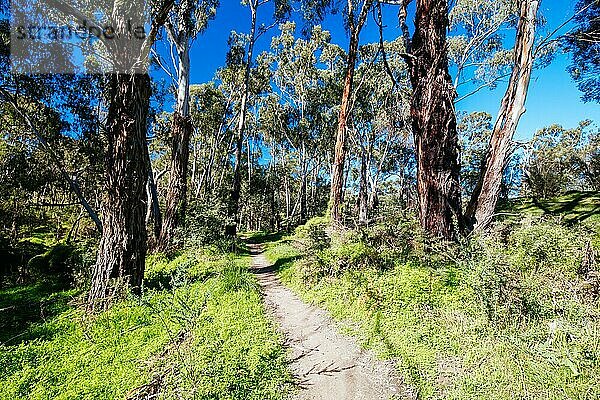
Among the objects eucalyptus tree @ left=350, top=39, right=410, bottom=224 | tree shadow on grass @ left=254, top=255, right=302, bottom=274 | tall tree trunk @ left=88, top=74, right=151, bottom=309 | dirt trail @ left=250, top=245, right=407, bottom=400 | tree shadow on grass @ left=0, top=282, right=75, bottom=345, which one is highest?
eucalyptus tree @ left=350, top=39, right=410, bottom=224

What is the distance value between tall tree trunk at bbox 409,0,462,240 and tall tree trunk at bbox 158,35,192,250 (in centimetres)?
858

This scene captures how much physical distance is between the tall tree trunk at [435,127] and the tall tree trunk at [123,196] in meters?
5.08

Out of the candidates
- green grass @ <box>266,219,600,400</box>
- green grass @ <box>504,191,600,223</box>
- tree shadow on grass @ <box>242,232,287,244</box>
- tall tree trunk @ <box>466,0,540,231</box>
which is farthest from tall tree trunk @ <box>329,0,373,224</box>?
tree shadow on grass @ <box>242,232,287,244</box>

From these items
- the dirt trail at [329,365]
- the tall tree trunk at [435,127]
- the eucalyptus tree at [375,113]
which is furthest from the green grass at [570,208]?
the dirt trail at [329,365]

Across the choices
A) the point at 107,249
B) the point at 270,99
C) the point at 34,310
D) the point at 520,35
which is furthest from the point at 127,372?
the point at 270,99

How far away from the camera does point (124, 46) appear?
606 centimetres

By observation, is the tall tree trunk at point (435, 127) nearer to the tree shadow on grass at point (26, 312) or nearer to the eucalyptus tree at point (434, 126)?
the eucalyptus tree at point (434, 126)

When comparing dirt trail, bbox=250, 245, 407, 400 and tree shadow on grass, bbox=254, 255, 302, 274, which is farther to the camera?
tree shadow on grass, bbox=254, 255, 302, 274

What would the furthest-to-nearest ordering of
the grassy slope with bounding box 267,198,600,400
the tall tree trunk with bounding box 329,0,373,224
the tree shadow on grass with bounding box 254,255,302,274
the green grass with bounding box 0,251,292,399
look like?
1. the tall tree trunk with bounding box 329,0,373,224
2. the tree shadow on grass with bounding box 254,255,302,274
3. the green grass with bounding box 0,251,292,399
4. the grassy slope with bounding box 267,198,600,400

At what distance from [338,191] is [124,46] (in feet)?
21.3

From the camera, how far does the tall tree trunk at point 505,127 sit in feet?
19.0

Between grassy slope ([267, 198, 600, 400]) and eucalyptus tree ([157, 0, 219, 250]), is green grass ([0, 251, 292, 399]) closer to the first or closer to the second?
grassy slope ([267, 198, 600, 400])

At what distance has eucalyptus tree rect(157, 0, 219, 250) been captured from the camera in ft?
37.8

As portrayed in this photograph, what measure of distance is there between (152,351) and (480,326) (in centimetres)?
367
